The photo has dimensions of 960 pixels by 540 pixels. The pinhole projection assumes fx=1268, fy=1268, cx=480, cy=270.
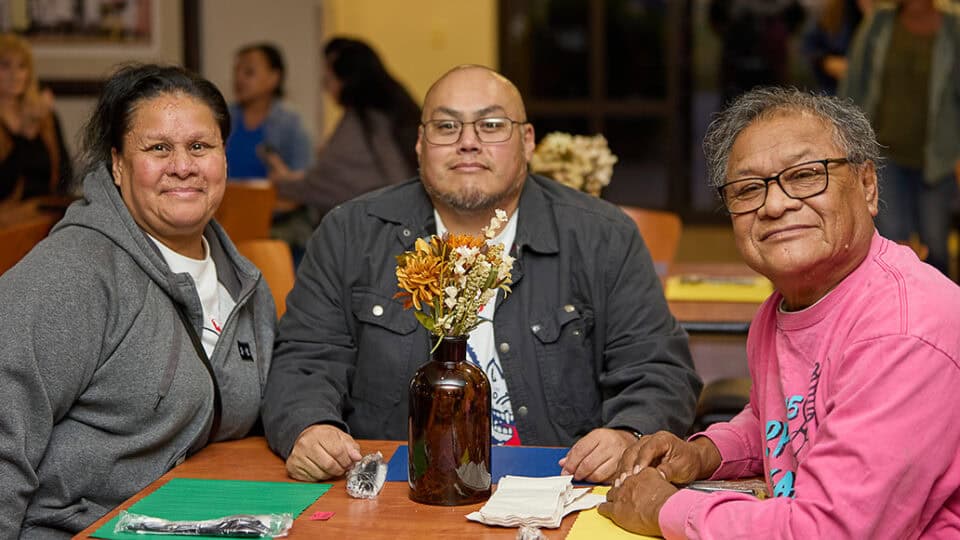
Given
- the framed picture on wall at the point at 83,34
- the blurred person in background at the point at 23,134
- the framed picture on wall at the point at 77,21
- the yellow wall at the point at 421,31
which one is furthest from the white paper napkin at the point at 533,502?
the yellow wall at the point at 421,31

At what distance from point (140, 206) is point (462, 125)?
743mm

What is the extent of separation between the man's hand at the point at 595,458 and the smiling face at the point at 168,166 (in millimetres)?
948

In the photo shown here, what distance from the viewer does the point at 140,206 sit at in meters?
2.66

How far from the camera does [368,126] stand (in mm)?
6105

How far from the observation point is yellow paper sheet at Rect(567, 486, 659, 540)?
6.45 ft

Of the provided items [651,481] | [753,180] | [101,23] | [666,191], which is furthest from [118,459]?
[666,191]

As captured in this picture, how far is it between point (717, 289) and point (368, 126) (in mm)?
2510

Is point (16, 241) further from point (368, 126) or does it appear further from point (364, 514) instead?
point (368, 126)

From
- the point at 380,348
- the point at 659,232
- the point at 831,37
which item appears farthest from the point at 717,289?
the point at 831,37

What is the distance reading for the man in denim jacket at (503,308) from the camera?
2.80m

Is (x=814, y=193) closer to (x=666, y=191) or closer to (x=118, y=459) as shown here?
(x=118, y=459)

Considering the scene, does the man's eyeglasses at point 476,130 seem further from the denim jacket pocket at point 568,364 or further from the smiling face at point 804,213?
the smiling face at point 804,213

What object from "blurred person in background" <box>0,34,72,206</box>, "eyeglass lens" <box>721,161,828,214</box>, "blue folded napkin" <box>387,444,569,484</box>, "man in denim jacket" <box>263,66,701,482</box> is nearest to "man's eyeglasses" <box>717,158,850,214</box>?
"eyeglass lens" <box>721,161,828,214</box>

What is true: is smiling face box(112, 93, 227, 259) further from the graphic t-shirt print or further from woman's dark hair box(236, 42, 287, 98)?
woman's dark hair box(236, 42, 287, 98)
